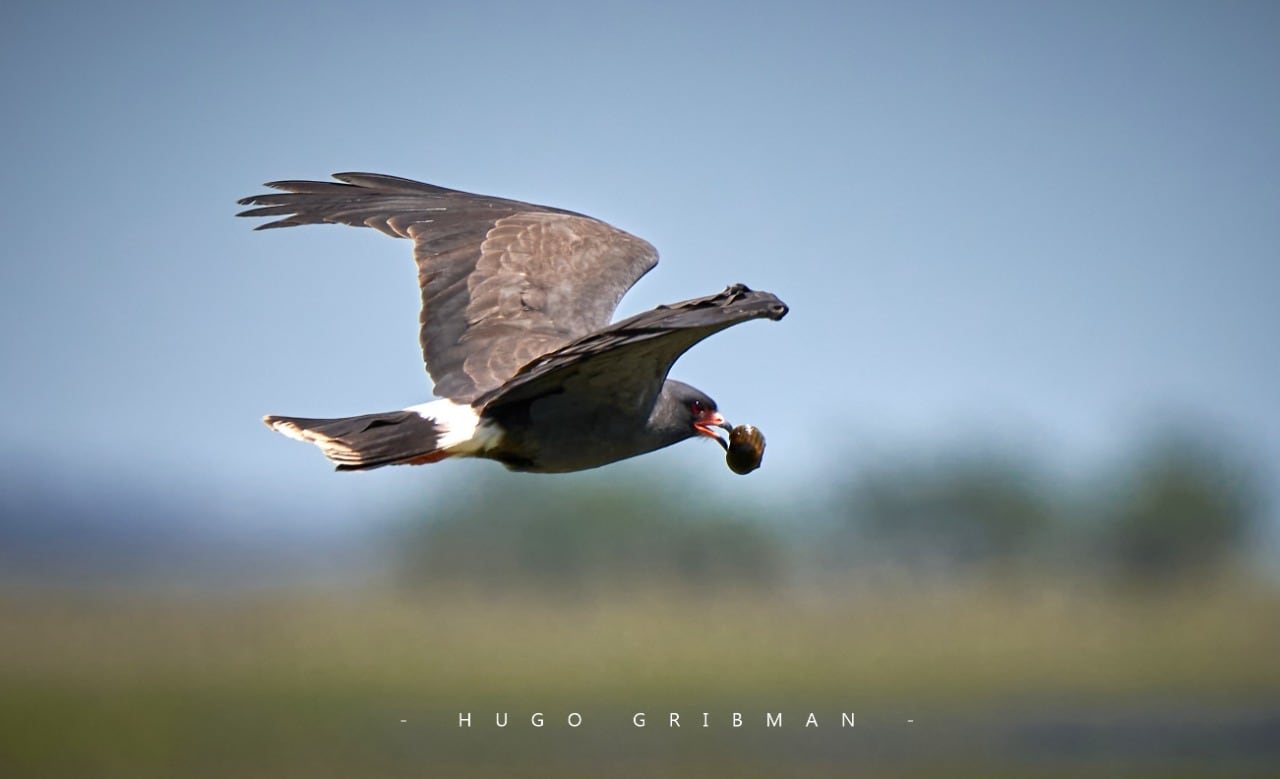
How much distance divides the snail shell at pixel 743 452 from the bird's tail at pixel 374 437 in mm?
1560

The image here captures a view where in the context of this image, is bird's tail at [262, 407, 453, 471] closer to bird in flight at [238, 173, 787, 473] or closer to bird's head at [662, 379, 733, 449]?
bird in flight at [238, 173, 787, 473]

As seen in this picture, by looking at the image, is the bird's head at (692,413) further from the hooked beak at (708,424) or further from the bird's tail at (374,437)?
the bird's tail at (374,437)

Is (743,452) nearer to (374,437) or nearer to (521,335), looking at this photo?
(521,335)

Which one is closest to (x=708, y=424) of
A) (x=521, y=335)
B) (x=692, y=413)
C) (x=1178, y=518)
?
(x=692, y=413)

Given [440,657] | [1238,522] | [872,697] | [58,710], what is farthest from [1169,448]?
[58,710]

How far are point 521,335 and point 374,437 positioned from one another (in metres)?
1.49

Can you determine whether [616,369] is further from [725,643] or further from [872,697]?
[725,643]

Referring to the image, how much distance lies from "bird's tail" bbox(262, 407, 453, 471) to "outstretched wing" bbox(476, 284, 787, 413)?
340mm

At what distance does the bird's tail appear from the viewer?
8289 mm

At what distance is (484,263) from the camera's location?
10320 millimetres

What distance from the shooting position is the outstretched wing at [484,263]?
9.68 m

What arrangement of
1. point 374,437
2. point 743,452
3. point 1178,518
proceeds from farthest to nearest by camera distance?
point 1178,518 < point 743,452 < point 374,437

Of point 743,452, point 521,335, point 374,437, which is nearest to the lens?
point 374,437

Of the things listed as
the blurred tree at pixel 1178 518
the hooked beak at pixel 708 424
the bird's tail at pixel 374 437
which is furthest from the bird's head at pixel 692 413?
the blurred tree at pixel 1178 518
